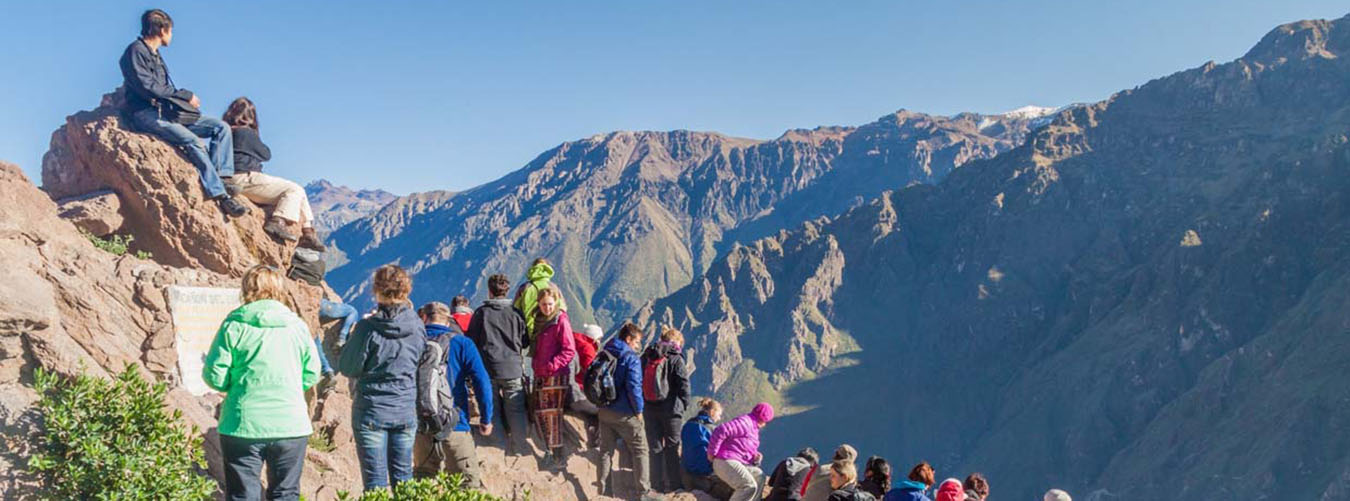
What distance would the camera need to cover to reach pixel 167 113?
1355cm

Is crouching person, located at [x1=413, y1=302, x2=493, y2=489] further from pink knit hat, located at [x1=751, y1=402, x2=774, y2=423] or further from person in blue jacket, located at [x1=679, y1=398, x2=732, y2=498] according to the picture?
pink knit hat, located at [x1=751, y1=402, x2=774, y2=423]

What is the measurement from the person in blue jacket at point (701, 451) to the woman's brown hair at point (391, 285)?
21.0ft

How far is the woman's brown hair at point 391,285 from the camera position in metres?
9.30

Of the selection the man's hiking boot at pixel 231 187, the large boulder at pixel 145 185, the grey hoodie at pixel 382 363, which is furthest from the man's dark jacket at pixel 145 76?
the grey hoodie at pixel 382 363

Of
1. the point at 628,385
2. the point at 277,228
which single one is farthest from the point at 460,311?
the point at 628,385

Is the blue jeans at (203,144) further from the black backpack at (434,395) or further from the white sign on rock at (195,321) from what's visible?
the black backpack at (434,395)

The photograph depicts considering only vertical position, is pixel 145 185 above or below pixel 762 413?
above

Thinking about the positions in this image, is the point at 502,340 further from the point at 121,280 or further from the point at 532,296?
the point at 121,280

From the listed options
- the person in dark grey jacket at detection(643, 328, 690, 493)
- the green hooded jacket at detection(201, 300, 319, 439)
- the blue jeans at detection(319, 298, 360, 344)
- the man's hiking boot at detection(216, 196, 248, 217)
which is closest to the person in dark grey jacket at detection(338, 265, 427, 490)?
the green hooded jacket at detection(201, 300, 319, 439)

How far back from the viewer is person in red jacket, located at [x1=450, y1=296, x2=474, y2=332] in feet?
49.2

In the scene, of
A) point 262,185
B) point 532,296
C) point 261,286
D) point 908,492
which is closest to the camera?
point 261,286

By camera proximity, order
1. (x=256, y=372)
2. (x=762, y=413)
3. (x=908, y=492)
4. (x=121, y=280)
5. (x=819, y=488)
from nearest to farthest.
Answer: (x=256, y=372)
(x=908, y=492)
(x=121, y=280)
(x=819, y=488)
(x=762, y=413)

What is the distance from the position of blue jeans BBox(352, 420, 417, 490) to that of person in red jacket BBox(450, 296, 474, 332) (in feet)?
16.8

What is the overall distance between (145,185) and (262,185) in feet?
5.87
